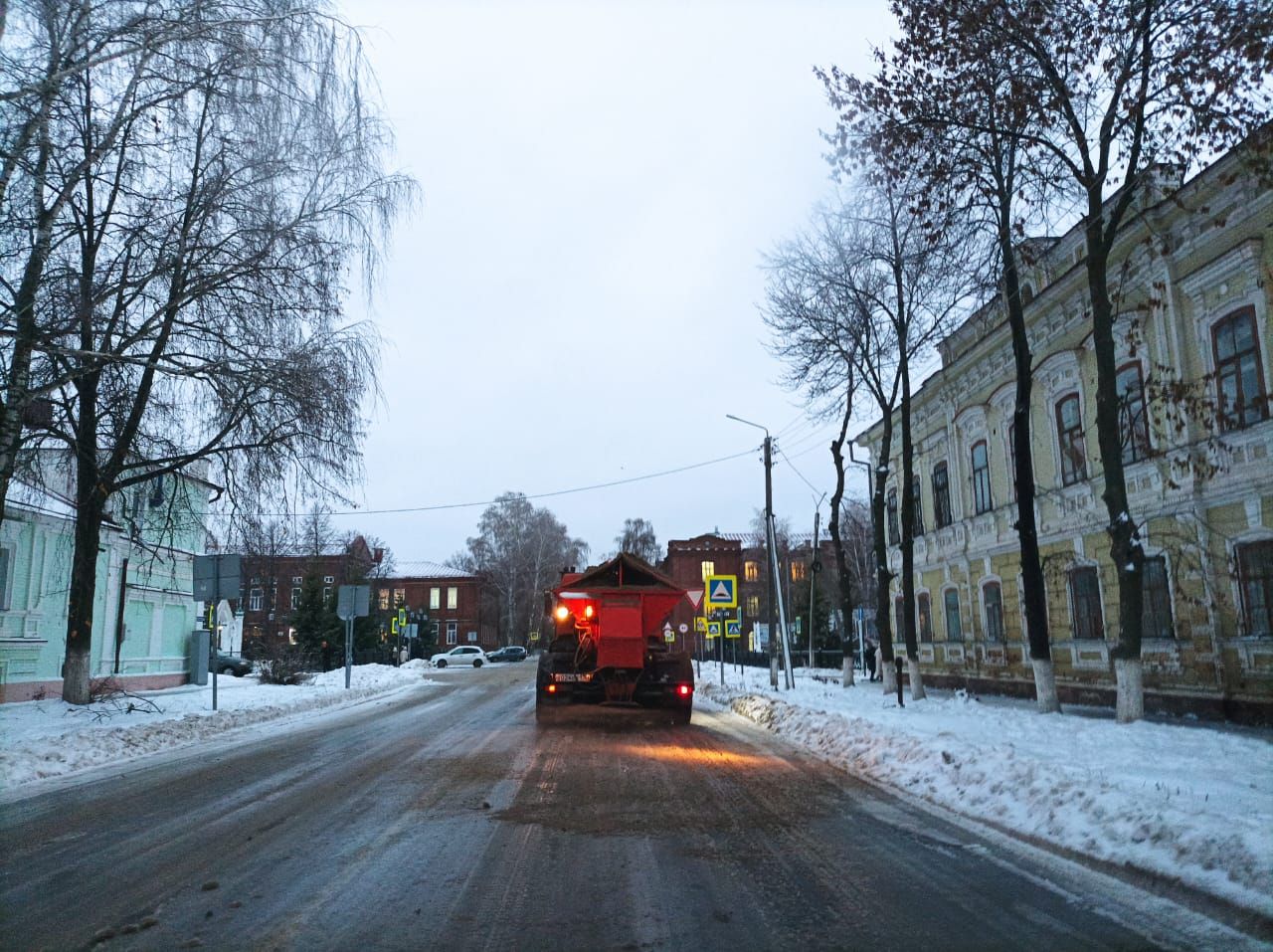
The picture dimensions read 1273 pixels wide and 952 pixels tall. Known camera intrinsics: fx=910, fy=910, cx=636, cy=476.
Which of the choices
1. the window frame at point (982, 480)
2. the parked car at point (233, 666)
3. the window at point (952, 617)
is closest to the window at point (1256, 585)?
the window frame at point (982, 480)

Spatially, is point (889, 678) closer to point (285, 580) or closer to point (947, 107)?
point (947, 107)

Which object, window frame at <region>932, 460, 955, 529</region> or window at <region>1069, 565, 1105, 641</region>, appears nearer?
window at <region>1069, 565, 1105, 641</region>

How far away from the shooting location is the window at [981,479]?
24.0 meters

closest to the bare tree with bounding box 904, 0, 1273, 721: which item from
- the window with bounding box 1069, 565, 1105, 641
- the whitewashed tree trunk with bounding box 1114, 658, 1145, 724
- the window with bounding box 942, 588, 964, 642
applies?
the whitewashed tree trunk with bounding box 1114, 658, 1145, 724

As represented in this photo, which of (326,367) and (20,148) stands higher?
(20,148)

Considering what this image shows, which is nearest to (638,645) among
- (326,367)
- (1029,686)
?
(326,367)

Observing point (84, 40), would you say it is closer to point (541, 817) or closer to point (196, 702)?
point (541, 817)

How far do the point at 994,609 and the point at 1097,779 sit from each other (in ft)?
A: 56.9

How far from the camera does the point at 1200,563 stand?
15.4 m

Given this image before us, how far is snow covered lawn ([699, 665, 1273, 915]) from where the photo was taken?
5.52m

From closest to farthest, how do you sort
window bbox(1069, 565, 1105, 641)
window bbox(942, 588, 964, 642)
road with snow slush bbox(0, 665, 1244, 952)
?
1. road with snow slush bbox(0, 665, 1244, 952)
2. window bbox(1069, 565, 1105, 641)
3. window bbox(942, 588, 964, 642)

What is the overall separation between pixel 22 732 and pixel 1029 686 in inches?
785

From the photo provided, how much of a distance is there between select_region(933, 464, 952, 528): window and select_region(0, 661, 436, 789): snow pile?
17.7 m

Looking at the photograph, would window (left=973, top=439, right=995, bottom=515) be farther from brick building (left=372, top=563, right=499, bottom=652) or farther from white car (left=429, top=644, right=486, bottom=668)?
brick building (left=372, top=563, right=499, bottom=652)
